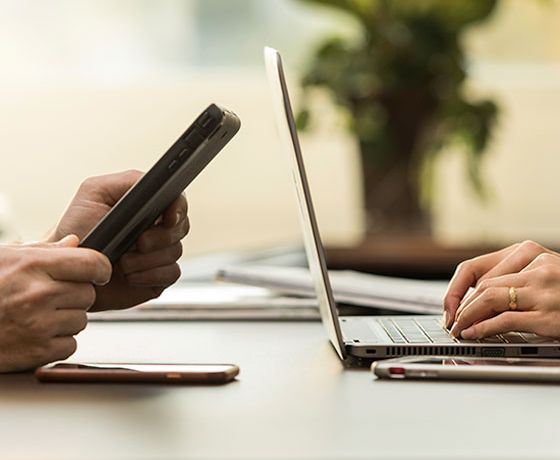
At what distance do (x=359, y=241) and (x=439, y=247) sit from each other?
22cm

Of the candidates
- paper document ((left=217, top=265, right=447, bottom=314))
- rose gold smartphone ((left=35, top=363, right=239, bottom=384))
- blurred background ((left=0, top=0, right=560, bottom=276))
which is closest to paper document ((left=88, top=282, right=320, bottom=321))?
paper document ((left=217, top=265, right=447, bottom=314))

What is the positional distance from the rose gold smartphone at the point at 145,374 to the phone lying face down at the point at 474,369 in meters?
0.12

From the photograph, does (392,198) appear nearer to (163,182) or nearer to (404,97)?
(404,97)

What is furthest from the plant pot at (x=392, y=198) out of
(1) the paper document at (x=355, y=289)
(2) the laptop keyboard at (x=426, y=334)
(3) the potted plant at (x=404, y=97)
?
(2) the laptop keyboard at (x=426, y=334)

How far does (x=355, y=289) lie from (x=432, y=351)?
1.29 feet

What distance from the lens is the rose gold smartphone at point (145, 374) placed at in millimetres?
807

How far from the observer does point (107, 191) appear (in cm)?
107

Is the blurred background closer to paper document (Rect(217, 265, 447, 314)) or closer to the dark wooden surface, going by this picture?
the dark wooden surface

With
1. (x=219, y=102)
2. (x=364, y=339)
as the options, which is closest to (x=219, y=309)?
(x=364, y=339)

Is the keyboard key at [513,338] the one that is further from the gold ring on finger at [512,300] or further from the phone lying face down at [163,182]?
the phone lying face down at [163,182]

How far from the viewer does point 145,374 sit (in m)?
0.81

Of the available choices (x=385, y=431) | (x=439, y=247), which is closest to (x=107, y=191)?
(x=385, y=431)

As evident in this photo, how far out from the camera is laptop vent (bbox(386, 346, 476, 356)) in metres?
0.87

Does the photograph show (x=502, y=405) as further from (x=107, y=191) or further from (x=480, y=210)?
(x=480, y=210)
